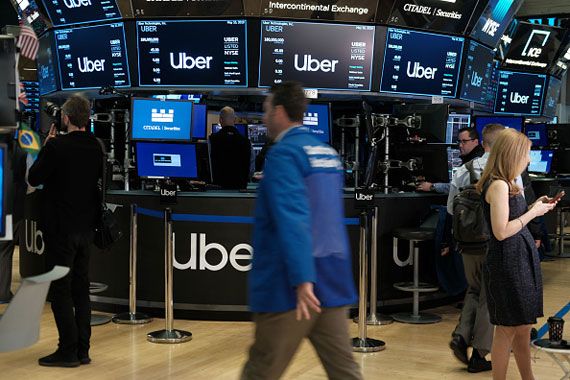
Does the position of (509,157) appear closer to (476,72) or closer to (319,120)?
(319,120)

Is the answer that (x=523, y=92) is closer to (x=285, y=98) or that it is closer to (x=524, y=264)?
(x=524, y=264)

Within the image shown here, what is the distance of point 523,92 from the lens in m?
13.4

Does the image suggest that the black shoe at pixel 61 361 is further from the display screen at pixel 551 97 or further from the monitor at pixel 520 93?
the display screen at pixel 551 97

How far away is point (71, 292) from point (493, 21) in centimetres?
584

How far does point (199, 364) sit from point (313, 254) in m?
2.66

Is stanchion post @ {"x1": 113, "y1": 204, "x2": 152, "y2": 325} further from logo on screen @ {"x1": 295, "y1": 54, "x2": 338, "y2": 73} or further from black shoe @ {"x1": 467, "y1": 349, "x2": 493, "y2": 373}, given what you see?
black shoe @ {"x1": 467, "y1": 349, "x2": 493, "y2": 373}

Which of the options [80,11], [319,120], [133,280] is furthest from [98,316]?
[80,11]

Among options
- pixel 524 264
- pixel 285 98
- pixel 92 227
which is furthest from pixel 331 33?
Answer: pixel 285 98

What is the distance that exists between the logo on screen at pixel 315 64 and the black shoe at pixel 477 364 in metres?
3.51

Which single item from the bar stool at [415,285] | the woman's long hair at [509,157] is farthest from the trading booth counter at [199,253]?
the woman's long hair at [509,157]

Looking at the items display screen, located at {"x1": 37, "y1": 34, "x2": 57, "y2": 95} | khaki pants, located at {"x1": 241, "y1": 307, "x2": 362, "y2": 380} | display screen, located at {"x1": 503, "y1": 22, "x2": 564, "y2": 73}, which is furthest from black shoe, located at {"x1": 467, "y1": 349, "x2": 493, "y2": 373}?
display screen, located at {"x1": 503, "y1": 22, "x2": 564, "y2": 73}

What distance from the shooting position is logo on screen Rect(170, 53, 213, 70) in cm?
795

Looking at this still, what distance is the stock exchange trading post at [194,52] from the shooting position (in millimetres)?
7887

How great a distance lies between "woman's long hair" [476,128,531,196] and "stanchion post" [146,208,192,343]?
9.24 ft
